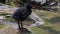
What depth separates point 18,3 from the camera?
17.7 meters

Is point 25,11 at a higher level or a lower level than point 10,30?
higher

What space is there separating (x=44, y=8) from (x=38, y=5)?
1683mm

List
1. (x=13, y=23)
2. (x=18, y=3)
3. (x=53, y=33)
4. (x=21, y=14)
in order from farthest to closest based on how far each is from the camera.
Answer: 1. (x=18, y=3)
2. (x=13, y=23)
3. (x=53, y=33)
4. (x=21, y=14)

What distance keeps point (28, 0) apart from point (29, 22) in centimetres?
945

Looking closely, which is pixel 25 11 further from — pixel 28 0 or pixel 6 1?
pixel 28 0

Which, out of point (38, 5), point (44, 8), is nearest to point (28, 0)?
point (38, 5)

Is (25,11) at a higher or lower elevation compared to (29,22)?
higher

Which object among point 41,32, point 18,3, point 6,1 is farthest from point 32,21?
point 18,3

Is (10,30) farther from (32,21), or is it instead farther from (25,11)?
(32,21)

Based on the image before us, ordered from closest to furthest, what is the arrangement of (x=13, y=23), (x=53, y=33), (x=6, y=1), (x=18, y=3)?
1. (x=53, y=33)
2. (x=13, y=23)
3. (x=6, y=1)
4. (x=18, y=3)

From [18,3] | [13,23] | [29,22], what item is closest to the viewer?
[13,23]

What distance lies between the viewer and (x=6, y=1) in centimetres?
1620

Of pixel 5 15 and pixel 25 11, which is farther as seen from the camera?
pixel 5 15

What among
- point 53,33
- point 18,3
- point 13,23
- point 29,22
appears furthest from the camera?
point 18,3
